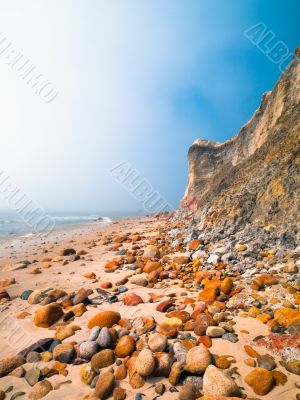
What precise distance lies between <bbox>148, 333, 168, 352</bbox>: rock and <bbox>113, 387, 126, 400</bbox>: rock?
0.72m

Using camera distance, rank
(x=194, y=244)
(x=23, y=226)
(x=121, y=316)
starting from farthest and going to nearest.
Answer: (x=23, y=226) → (x=194, y=244) → (x=121, y=316)

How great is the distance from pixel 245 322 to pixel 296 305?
1057mm

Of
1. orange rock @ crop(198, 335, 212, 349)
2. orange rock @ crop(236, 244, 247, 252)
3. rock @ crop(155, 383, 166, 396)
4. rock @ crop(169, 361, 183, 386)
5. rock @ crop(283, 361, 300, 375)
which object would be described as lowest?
orange rock @ crop(236, 244, 247, 252)

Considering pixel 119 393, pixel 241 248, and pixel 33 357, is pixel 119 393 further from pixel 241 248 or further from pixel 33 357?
pixel 241 248

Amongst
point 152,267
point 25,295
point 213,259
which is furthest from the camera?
point 152,267

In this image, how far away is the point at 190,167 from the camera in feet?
106

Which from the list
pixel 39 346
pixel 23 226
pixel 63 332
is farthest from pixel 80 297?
pixel 23 226

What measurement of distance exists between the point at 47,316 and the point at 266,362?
4.14m

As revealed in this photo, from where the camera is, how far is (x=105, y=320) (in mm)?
4234

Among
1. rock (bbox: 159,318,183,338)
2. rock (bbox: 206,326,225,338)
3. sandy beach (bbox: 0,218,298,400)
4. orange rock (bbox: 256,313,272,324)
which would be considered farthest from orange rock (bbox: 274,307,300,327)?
rock (bbox: 159,318,183,338)

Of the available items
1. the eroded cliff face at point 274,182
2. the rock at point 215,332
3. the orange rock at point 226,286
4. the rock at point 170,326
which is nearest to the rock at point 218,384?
the rock at point 215,332

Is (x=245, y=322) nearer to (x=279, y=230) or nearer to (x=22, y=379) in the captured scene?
(x=22, y=379)

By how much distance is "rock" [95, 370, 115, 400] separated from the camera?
2.70 metres

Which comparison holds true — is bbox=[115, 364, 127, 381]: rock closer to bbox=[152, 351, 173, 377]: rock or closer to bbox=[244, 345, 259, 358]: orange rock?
bbox=[152, 351, 173, 377]: rock
